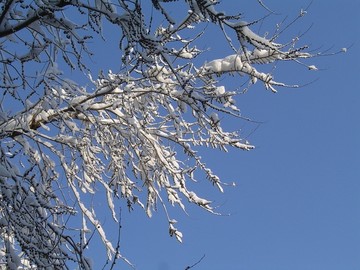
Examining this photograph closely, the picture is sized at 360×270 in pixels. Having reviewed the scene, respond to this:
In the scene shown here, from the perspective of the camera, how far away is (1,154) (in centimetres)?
416

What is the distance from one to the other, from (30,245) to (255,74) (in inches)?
119

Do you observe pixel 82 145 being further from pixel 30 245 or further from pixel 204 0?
pixel 204 0

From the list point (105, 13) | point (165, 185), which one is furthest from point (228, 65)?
point (105, 13)

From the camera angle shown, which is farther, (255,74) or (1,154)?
(255,74)

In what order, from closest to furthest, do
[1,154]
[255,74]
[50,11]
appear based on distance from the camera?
[50,11] → [1,154] → [255,74]

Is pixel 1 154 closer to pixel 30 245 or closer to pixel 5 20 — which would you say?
pixel 30 245

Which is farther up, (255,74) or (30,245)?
(255,74)

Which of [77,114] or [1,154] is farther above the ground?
[77,114]

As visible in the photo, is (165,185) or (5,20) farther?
(165,185)

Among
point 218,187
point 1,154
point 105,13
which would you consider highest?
point 218,187

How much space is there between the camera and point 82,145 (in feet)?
21.6

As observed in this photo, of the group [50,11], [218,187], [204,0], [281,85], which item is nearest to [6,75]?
[50,11]

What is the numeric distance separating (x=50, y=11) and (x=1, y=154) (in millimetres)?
1624

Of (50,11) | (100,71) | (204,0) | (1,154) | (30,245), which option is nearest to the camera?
(204,0)
